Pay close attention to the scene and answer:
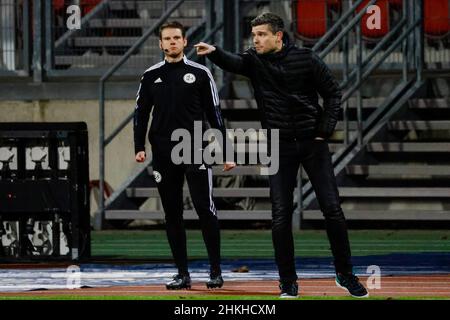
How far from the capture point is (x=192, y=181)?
13.1m

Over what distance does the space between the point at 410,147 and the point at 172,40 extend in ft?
29.7

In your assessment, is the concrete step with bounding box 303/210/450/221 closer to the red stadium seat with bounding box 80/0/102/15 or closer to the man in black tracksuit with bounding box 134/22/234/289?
the red stadium seat with bounding box 80/0/102/15

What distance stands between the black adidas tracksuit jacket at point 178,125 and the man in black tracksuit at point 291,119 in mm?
924

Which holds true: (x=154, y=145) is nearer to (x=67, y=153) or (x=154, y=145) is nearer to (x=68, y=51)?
(x=67, y=153)

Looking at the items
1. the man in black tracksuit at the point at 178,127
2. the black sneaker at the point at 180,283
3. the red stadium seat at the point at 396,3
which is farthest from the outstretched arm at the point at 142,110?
the red stadium seat at the point at 396,3

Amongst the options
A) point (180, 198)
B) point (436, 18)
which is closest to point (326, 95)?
Result: point (180, 198)

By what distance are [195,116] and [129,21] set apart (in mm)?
10986

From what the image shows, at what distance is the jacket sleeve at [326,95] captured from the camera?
12172mm

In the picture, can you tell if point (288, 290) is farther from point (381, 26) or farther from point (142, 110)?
point (381, 26)

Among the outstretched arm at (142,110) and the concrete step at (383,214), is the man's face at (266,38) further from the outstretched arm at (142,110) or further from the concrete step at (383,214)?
the concrete step at (383,214)

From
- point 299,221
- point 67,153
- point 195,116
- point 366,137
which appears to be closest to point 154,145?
point 195,116

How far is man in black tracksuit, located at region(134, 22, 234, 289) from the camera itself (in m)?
13.1

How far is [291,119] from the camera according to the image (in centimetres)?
1218

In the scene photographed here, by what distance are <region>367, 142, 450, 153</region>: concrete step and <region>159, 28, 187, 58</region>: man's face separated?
8.79 meters
